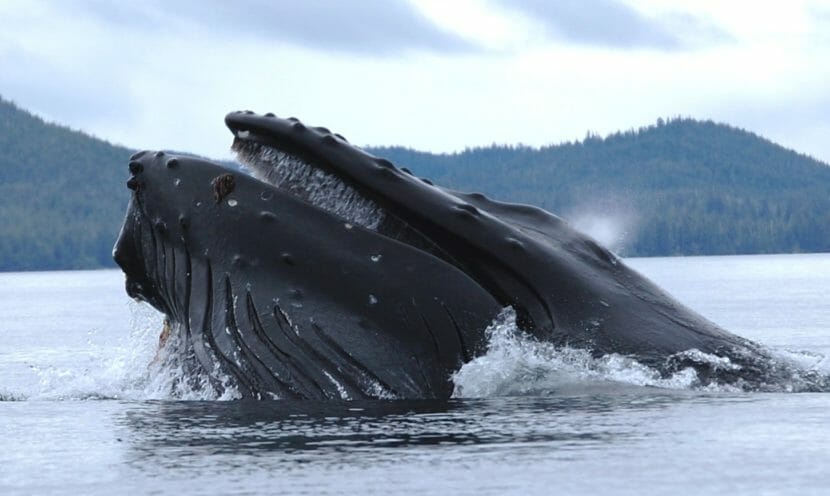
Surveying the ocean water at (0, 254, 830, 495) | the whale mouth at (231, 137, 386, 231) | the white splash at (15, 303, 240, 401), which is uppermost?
the whale mouth at (231, 137, 386, 231)

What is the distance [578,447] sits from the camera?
790 centimetres

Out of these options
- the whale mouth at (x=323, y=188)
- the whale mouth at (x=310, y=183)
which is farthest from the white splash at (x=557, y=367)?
the whale mouth at (x=310, y=183)

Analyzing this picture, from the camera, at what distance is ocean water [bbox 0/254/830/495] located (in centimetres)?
697

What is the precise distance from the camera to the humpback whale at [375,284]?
927cm

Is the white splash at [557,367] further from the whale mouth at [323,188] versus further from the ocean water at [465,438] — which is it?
the whale mouth at [323,188]

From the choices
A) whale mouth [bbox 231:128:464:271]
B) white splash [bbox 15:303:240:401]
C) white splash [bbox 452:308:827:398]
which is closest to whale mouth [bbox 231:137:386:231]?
whale mouth [bbox 231:128:464:271]

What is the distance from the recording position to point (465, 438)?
323 inches

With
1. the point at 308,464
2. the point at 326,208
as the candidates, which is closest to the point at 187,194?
the point at 326,208

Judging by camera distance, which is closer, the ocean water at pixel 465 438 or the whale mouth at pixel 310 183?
the ocean water at pixel 465 438

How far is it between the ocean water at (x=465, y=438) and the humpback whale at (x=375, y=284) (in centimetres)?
16

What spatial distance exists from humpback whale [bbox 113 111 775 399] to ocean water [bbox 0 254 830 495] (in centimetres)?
16

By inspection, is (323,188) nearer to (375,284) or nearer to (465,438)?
(375,284)

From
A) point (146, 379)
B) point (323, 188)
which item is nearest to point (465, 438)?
point (323, 188)

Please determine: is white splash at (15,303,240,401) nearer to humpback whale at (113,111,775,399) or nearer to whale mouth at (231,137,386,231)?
humpback whale at (113,111,775,399)
